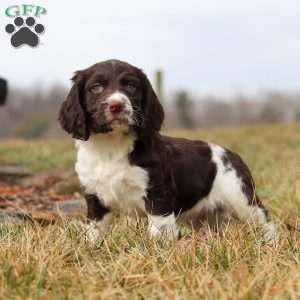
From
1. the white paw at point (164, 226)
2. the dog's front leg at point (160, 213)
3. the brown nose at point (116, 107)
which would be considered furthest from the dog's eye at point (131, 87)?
the white paw at point (164, 226)

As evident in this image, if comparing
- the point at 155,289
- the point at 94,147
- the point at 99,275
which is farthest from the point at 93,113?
the point at 155,289

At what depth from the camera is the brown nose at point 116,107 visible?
13.8 feet

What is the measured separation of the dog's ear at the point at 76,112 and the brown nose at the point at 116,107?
336mm

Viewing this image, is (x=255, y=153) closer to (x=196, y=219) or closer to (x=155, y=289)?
(x=196, y=219)

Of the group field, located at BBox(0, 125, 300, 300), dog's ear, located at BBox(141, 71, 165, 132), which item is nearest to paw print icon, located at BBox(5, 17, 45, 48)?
dog's ear, located at BBox(141, 71, 165, 132)

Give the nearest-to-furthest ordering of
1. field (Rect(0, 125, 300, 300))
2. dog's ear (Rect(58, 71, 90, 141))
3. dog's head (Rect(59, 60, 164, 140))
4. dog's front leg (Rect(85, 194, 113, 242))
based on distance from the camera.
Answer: field (Rect(0, 125, 300, 300)) → dog's head (Rect(59, 60, 164, 140)) → dog's ear (Rect(58, 71, 90, 141)) → dog's front leg (Rect(85, 194, 113, 242))

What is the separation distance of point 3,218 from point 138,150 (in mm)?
1264

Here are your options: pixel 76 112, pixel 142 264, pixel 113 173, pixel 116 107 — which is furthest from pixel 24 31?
pixel 142 264

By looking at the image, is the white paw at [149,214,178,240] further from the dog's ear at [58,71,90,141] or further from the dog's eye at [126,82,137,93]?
the dog's eye at [126,82,137,93]

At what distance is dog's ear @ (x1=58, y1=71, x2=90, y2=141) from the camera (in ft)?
14.8

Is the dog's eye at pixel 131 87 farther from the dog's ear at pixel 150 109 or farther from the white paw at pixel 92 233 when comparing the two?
the white paw at pixel 92 233

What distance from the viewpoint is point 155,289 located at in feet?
10.3

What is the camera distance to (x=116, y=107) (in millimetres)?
4211

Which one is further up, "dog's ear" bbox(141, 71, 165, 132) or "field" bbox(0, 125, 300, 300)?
"dog's ear" bbox(141, 71, 165, 132)
